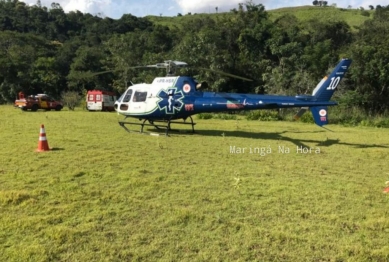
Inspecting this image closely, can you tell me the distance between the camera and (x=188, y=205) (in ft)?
16.4

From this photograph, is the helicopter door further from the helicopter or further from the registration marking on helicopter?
the registration marking on helicopter

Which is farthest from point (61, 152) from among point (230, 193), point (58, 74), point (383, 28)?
point (58, 74)

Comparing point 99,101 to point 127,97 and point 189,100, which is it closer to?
point 127,97

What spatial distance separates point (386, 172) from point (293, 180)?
2216 mm

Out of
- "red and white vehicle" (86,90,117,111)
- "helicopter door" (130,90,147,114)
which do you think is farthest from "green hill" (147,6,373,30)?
"helicopter door" (130,90,147,114)

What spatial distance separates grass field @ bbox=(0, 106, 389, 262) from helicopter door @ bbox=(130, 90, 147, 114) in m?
3.50

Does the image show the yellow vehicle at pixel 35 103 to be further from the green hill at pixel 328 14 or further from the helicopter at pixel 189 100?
the green hill at pixel 328 14

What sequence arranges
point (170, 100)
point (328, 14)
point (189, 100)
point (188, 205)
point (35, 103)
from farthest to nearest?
point (328, 14)
point (35, 103)
point (170, 100)
point (189, 100)
point (188, 205)

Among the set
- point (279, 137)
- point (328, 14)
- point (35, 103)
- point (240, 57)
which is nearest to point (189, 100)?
point (279, 137)

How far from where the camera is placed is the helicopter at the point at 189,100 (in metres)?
10.3

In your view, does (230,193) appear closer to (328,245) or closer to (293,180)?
(293,180)

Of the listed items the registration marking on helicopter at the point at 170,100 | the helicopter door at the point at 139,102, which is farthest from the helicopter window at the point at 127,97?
the registration marking on helicopter at the point at 170,100

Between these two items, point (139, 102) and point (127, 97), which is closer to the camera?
point (139, 102)

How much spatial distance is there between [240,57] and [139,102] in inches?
1084
